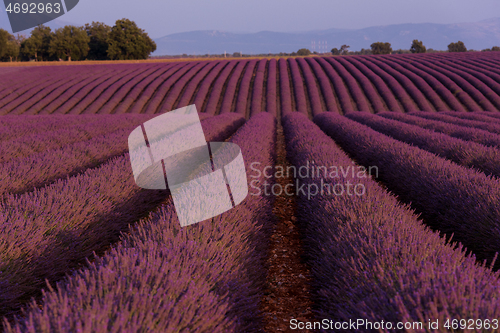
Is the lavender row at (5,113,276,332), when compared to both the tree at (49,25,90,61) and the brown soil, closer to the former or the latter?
the brown soil

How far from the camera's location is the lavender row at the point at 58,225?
2.17 metres

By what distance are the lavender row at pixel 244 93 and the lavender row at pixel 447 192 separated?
12334mm

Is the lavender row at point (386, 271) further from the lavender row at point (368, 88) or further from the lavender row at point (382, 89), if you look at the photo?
the lavender row at point (382, 89)

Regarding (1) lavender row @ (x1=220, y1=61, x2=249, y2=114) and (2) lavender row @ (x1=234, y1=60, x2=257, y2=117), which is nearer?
(2) lavender row @ (x1=234, y1=60, x2=257, y2=117)

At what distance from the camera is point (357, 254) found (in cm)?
191

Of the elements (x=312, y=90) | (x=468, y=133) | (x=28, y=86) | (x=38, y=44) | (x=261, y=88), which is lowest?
(x=468, y=133)

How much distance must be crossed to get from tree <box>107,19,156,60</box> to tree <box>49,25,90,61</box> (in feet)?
13.2

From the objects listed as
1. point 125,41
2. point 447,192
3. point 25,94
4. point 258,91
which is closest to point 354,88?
point 258,91

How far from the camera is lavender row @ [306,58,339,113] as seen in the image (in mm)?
17358

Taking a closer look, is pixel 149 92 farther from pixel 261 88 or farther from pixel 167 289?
pixel 167 289

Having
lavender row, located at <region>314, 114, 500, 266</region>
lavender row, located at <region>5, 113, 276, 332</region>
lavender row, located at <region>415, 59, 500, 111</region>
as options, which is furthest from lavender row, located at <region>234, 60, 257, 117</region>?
lavender row, located at <region>5, 113, 276, 332</region>

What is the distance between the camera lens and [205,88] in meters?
20.0

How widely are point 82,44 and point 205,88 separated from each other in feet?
92.7

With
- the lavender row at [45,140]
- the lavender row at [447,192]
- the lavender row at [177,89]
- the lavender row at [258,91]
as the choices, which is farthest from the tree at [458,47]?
the lavender row at [45,140]
